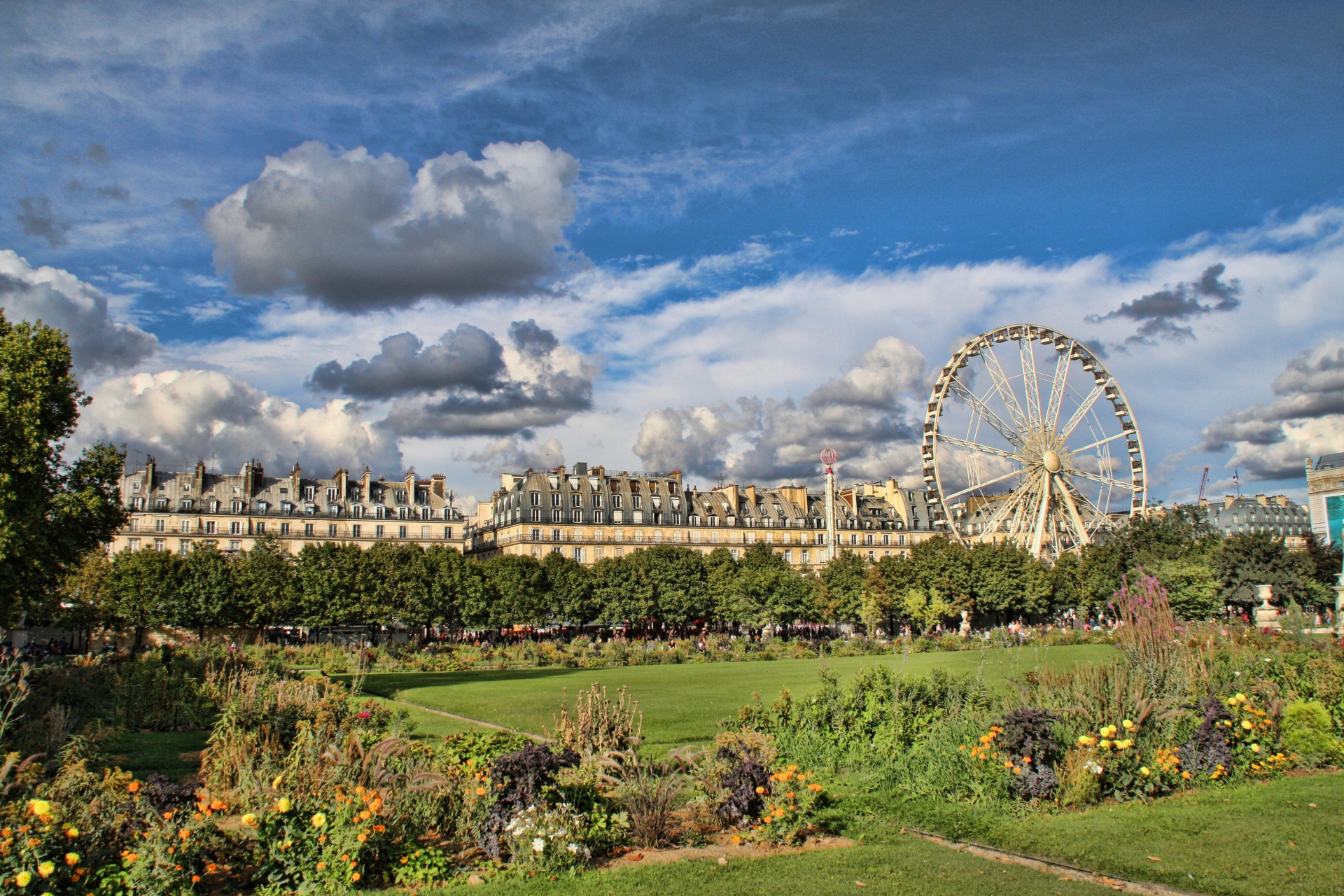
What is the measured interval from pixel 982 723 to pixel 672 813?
4474mm

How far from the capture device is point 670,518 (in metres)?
87.9

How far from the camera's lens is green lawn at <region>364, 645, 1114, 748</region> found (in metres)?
17.6

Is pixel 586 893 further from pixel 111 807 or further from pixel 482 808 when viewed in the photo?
pixel 111 807

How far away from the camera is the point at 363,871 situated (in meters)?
7.57

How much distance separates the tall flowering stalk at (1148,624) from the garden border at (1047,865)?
5.64 metres

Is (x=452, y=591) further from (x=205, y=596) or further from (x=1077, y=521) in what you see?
(x=1077, y=521)

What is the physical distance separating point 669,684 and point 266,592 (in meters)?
37.6

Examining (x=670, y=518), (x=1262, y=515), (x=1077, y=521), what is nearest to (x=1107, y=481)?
(x=1077, y=521)

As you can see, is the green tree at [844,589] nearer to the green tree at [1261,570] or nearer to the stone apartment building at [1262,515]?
the green tree at [1261,570]

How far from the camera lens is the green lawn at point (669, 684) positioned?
17641 millimetres

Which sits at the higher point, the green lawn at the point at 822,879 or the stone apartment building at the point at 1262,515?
the stone apartment building at the point at 1262,515

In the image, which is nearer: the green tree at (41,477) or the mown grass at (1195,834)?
the mown grass at (1195,834)

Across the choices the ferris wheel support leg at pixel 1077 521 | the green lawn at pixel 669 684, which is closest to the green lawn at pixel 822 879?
the green lawn at pixel 669 684

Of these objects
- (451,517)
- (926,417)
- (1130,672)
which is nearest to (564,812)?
(1130,672)
